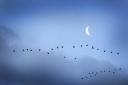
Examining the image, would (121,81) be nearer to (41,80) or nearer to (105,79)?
(105,79)

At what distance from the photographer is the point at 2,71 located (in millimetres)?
6816

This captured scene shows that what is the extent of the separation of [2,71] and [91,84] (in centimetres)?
186

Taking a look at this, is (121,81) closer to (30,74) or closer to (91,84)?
(91,84)

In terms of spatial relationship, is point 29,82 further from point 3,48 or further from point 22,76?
point 3,48

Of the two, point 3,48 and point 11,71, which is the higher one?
point 3,48

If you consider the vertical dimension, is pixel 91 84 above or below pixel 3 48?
below

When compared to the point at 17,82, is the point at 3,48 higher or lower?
higher

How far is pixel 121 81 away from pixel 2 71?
2449mm

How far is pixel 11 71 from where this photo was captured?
6.75 meters

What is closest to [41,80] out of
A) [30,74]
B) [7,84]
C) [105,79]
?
[30,74]

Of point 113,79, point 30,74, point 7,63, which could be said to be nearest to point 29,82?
point 30,74

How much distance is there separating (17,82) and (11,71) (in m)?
0.26

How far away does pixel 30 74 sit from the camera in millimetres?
6715

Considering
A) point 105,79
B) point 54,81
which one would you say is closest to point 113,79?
point 105,79
